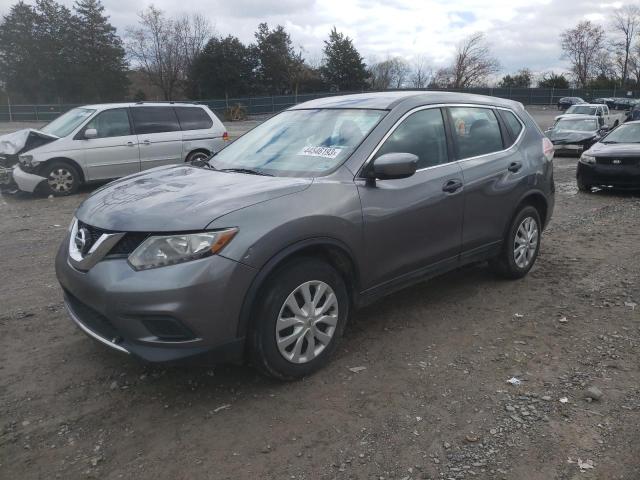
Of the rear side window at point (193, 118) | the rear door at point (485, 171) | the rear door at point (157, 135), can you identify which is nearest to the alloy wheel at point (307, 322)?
the rear door at point (485, 171)

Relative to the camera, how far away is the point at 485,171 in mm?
4574

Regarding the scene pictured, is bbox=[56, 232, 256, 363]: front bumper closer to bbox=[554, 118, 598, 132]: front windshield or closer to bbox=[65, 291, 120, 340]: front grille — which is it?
bbox=[65, 291, 120, 340]: front grille

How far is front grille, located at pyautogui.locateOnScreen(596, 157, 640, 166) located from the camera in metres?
9.92

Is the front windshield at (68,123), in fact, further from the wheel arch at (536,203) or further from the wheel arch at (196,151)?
the wheel arch at (536,203)

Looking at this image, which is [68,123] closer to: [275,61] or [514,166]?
[514,166]

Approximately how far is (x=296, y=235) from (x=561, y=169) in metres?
13.3

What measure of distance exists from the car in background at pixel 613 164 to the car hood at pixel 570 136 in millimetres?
6089

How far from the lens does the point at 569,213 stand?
8.70 m

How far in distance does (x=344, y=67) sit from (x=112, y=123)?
2080 inches

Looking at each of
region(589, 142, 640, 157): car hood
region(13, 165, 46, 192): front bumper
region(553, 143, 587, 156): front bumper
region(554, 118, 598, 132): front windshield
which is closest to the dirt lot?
→ region(13, 165, 46, 192): front bumper

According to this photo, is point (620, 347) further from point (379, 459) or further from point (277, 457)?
point (277, 457)

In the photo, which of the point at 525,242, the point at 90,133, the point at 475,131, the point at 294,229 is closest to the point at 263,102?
the point at 90,133

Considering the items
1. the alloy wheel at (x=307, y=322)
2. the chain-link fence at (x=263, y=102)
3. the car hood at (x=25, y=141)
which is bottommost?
the alloy wheel at (x=307, y=322)

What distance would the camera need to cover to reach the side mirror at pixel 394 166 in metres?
3.54
